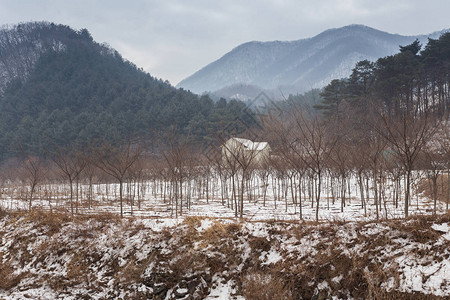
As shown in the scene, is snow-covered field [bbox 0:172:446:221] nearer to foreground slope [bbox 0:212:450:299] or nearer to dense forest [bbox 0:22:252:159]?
foreground slope [bbox 0:212:450:299]

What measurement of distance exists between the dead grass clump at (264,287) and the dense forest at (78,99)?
22.9 meters

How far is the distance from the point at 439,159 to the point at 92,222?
725 inches

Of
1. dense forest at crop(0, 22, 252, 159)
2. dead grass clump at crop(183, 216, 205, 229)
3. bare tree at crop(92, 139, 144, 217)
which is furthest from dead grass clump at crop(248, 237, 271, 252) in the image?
dense forest at crop(0, 22, 252, 159)

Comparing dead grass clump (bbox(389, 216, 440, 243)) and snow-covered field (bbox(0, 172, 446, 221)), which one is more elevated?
dead grass clump (bbox(389, 216, 440, 243))

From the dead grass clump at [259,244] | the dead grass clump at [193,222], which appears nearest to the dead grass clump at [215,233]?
the dead grass clump at [193,222]

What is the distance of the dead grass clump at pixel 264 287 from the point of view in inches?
240

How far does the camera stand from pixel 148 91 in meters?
76.2

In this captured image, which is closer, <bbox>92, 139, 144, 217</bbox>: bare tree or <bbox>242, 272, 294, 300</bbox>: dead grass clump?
<bbox>242, 272, 294, 300</bbox>: dead grass clump

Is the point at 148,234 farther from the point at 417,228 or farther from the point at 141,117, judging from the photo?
the point at 141,117

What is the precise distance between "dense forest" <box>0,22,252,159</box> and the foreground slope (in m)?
20.4

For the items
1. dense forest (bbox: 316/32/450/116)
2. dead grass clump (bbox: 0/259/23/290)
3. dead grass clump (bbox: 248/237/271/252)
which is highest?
dense forest (bbox: 316/32/450/116)

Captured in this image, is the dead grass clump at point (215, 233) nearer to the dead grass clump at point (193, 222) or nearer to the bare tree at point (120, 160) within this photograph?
the dead grass clump at point (193, 222)

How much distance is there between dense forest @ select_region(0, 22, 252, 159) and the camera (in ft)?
173

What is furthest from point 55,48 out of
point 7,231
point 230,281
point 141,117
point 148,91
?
point 230,281
